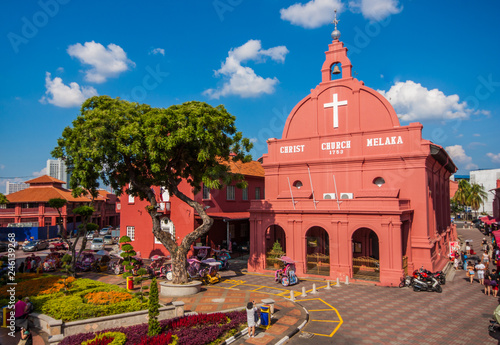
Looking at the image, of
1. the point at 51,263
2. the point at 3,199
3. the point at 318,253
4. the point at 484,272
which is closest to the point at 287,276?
the point at 318,253

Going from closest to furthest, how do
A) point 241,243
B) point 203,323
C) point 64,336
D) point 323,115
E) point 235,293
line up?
point 64,336, point 203,323, point 235,293, point 323,115, point 241,243

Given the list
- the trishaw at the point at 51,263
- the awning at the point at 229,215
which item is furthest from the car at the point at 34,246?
the awning at the point at 229,215

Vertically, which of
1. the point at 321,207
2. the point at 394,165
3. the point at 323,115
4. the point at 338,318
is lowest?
the point at 338,318

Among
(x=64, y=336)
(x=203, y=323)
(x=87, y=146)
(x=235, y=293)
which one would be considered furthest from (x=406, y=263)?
(x=87, y=146)

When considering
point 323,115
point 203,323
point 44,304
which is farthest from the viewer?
point 323,115

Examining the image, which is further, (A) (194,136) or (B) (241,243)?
(B) (241,243)

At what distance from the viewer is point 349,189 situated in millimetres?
27453

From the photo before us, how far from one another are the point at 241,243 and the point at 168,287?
17394mm

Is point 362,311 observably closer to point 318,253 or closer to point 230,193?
point 318,253

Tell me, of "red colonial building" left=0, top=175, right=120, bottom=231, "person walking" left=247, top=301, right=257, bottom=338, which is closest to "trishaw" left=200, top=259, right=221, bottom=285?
"person walking" left=247, top=301, right=257, bottom=338

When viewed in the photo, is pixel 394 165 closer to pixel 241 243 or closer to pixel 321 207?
pixel 321 207

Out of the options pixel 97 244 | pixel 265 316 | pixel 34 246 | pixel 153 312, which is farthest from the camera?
pixel 97 244

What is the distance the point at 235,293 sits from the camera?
2047 cm

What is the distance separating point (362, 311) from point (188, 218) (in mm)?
18713
